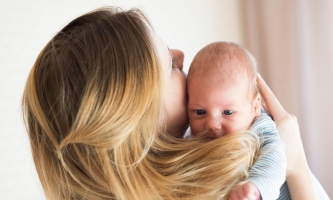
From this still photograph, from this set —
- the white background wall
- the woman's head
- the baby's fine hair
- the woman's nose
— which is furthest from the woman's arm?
the white background wall

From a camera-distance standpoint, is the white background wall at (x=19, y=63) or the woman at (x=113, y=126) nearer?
the woman at (x=113, y=126)

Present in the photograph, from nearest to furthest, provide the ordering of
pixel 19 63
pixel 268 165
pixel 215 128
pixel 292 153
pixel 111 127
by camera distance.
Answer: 1. pixel 111 127
2. pixel 268 165
3. pixel 215 128
4. pixel 292 153
5. pixel 19 63

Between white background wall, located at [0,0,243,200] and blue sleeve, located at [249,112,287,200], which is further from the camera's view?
white background wall, located at [0,0,243,200]

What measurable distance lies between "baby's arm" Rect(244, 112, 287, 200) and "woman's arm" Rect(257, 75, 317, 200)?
19cm

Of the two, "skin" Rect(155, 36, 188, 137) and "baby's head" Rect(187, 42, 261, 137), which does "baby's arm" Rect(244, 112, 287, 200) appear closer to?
"baby's head" Rect(187, 42, 261, 137)

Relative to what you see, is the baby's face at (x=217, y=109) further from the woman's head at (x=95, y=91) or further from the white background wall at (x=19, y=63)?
the white background wall at (x=19, y=63)

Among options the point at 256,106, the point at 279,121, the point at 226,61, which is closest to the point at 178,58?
Result: the point at 226,61

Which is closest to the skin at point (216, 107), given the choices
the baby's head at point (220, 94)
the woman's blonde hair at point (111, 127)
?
the baby's head at point (220, 94)

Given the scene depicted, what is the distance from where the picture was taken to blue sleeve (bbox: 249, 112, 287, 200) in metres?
0.77

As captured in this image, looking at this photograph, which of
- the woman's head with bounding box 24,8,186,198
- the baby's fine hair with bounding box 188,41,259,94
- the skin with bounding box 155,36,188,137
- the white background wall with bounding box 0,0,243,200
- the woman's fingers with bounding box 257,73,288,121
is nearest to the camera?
the woman's head with bounding box 24,8,186,198

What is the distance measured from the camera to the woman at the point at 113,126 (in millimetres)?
689

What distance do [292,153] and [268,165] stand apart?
328 millimetres

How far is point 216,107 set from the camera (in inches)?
36.6

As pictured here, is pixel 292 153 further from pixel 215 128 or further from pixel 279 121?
pixel 215 128
